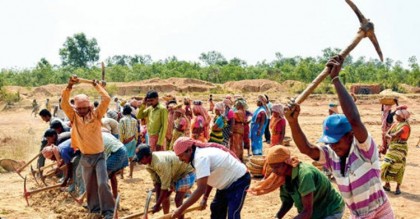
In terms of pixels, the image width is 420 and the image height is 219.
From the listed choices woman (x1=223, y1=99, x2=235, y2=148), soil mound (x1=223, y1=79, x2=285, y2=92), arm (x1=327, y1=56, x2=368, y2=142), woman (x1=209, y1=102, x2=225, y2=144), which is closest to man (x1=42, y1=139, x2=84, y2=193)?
woman (x1=209, y1=102, x2=225, y2=144)

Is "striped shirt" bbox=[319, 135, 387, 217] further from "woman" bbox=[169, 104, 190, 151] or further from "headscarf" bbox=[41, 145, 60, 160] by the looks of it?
"woman" bbox=[169, 104, 190, 151]

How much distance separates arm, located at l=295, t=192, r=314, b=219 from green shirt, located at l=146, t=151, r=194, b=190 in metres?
2.08

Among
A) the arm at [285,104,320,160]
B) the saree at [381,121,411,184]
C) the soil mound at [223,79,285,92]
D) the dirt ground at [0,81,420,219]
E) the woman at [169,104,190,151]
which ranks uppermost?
the soil mound at [223,79,285,92]

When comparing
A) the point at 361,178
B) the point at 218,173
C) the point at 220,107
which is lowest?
the point at 218,173

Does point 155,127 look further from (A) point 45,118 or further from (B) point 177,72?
(B) point 177,72

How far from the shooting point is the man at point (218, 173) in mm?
4395

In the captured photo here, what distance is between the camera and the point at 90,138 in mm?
5973

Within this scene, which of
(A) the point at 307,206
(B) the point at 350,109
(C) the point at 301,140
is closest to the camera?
(B) the point at 350,109

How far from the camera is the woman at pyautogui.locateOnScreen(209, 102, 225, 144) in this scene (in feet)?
30.2

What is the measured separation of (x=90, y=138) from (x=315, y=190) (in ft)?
10.8

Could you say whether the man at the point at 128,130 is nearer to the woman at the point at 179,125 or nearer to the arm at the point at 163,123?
the woman at the point at 179,125

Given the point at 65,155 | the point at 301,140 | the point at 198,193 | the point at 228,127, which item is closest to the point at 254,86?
the point at 228,127

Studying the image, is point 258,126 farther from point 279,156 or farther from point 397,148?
point 279,156

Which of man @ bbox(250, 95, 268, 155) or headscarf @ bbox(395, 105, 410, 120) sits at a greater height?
headscarf @ bbox(395, 105, 410, 120)
